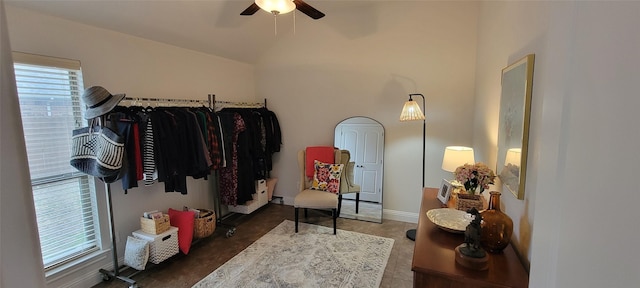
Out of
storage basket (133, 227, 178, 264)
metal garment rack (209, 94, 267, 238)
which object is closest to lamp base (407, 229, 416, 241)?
metal garment rack (209, 94, 267, 238)

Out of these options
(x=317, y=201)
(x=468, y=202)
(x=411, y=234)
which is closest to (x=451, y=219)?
(x=468, y=202)

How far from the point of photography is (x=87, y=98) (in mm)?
2104

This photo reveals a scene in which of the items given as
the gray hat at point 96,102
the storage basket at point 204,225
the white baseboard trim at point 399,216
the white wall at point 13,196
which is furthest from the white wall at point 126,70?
the white baseboard trim at point 399,216

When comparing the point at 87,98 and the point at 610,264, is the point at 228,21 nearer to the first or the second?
the point at 87,98

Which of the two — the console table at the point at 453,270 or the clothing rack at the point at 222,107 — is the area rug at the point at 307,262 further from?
the console table at the point at 453,270

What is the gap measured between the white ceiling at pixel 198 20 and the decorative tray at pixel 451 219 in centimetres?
263

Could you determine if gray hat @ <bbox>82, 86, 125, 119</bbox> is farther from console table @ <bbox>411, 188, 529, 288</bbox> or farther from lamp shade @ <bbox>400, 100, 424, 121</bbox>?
lamp shade @ <bbox>400, 100, 424, 121</bbox>

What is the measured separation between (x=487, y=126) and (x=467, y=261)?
147cm

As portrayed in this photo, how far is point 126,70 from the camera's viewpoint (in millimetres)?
2605

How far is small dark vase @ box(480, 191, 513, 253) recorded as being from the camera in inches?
55.0

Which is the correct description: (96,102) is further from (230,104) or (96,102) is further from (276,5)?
(230,104)

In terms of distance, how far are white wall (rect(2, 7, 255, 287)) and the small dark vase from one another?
290 cm

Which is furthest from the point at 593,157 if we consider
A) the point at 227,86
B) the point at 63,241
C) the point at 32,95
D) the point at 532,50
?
the point at 227,86

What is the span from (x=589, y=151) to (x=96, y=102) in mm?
2713
